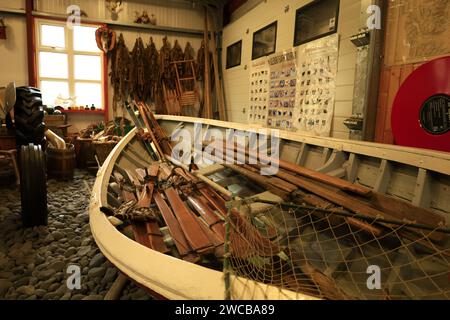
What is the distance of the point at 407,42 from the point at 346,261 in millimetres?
2327

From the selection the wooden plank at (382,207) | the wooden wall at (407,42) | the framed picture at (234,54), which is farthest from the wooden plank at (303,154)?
the framed picture at (234,54)

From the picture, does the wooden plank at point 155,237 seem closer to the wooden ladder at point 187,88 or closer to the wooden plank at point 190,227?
the wooden plank at point 190,227

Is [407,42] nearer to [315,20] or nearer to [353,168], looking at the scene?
[353,168]

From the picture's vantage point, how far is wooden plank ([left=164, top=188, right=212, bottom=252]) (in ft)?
4.76

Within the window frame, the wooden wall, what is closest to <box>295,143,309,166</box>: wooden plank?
the wooden wall

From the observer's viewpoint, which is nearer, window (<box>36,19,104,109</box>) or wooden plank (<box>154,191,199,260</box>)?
wooden plank (<box>154,191,199,260</box>)

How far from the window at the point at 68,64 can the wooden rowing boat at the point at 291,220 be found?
4.73 metres

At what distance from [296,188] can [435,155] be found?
2.57 feet

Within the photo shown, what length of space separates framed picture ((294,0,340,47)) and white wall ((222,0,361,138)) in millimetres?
92

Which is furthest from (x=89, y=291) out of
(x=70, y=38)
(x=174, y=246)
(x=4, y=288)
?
(x=70, y=38)

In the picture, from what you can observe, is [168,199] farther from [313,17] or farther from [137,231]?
[313,17]

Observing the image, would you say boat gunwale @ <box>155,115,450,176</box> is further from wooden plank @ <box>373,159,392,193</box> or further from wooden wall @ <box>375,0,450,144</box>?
wooden wall @ <box>375,0,450,144</box>

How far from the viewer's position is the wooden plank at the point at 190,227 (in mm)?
1452

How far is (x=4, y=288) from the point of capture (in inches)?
72.6
